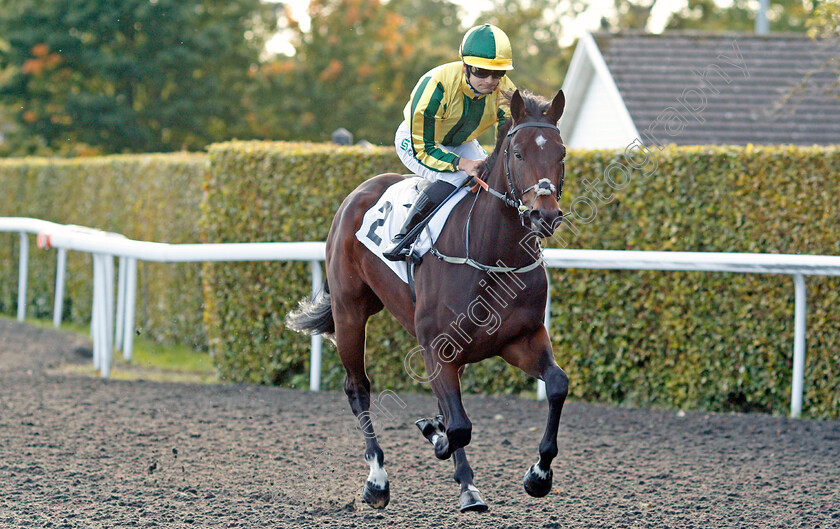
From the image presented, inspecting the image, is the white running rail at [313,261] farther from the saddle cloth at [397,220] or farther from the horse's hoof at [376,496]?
the horse's hoof at [376,496]

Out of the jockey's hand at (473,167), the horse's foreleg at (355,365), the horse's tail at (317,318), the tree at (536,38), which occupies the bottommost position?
the horse's foreleg at (355,365)

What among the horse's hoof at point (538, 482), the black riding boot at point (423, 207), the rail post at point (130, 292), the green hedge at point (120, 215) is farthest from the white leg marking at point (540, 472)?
the green hedge at point (120, 215)

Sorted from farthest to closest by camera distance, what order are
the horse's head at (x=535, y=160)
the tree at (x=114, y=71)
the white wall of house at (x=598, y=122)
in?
the tree at (x=114, y=71)
the white wall of house at (x=598, y=122)
the horse's head at (x=535, y=160)

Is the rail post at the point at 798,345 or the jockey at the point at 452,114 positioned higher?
the jockey at the point at 452,114

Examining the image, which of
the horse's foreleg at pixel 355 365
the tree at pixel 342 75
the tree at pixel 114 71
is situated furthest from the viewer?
the tree at pixel 342 75

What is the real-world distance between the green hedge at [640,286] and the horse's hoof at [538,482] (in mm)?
2998

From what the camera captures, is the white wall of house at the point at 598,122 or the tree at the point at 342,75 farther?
the tree at the point at 342,75

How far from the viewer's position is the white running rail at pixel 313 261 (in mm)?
5828

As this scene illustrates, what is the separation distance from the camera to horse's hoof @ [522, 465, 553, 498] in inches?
148

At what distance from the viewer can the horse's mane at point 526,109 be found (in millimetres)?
3635

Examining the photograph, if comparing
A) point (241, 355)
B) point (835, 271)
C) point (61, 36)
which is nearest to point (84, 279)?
point (241, 355)

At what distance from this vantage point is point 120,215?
11.0 meters

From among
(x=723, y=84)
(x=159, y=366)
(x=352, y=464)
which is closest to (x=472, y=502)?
(x=352, y=464)

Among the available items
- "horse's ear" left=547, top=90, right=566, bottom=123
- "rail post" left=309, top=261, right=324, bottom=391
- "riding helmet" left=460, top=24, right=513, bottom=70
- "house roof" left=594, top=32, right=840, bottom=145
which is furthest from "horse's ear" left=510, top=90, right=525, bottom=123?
"house roof" left=594, top=32, right=840, bottom=145
